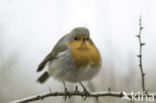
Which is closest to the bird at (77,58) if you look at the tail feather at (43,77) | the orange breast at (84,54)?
the orange breast at (84,54)

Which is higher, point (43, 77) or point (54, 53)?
point (54, 53)

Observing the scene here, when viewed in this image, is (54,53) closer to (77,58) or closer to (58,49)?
(58,49)

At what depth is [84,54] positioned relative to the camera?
4363 mm

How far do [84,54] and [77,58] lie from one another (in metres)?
0.08

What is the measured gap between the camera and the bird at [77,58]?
14.3 ft

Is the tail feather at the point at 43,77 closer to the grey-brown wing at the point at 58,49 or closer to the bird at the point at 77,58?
the grey-brown wing at the point at 58,49

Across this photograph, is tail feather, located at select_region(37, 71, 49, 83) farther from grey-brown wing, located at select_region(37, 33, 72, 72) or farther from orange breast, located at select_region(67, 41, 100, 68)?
orange breast, located at select_region(67, 41, 100, 68)

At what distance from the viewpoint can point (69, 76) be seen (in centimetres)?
451

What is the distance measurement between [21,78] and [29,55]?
0.36m

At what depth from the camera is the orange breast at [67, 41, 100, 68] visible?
4359 mm

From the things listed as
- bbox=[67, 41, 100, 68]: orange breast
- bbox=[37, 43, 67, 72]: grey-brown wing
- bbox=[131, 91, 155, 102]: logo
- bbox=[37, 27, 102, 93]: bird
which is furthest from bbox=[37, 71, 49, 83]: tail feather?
bbox=[131, 91, 155, 102]: logo

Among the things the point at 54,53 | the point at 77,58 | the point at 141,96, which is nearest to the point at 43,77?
the point at 54,53

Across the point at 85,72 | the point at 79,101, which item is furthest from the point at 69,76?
the point at 79,101

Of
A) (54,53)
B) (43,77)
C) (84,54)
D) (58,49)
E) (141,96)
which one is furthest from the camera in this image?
(43,77)
